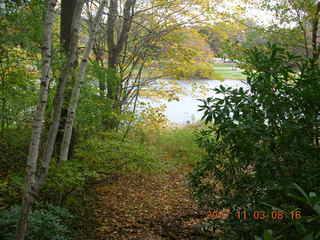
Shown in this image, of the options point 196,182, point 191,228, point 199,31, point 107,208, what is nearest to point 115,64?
point 199,31

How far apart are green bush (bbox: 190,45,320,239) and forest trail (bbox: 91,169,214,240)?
160cm

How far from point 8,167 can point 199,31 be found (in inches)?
193

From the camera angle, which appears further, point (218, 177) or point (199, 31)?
point (199, 31)

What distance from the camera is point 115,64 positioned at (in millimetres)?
6832

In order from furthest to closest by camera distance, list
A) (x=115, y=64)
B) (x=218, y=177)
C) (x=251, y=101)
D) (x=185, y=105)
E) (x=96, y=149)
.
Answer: (x=185, y=105)
(x=115, y=64)
(x=96, y=149)
(x=218, y=177)
(x=251, y=101)

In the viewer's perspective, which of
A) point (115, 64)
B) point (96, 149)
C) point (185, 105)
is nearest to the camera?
point (96, 149)

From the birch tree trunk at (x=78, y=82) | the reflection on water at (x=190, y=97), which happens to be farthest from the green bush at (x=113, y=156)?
the reflection on water at (x=190, y=97)

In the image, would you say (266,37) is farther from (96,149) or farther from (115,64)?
(96,149)

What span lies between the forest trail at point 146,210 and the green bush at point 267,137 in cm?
160

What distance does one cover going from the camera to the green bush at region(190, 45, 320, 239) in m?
1.84

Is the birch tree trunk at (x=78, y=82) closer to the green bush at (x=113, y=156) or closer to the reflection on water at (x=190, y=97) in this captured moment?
the green bush at (x=113, y=156)

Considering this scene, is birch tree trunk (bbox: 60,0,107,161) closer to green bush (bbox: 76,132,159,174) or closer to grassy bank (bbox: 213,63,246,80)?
green bush (bbox: 76,132,159,174)

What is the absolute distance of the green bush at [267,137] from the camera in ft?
6.04
